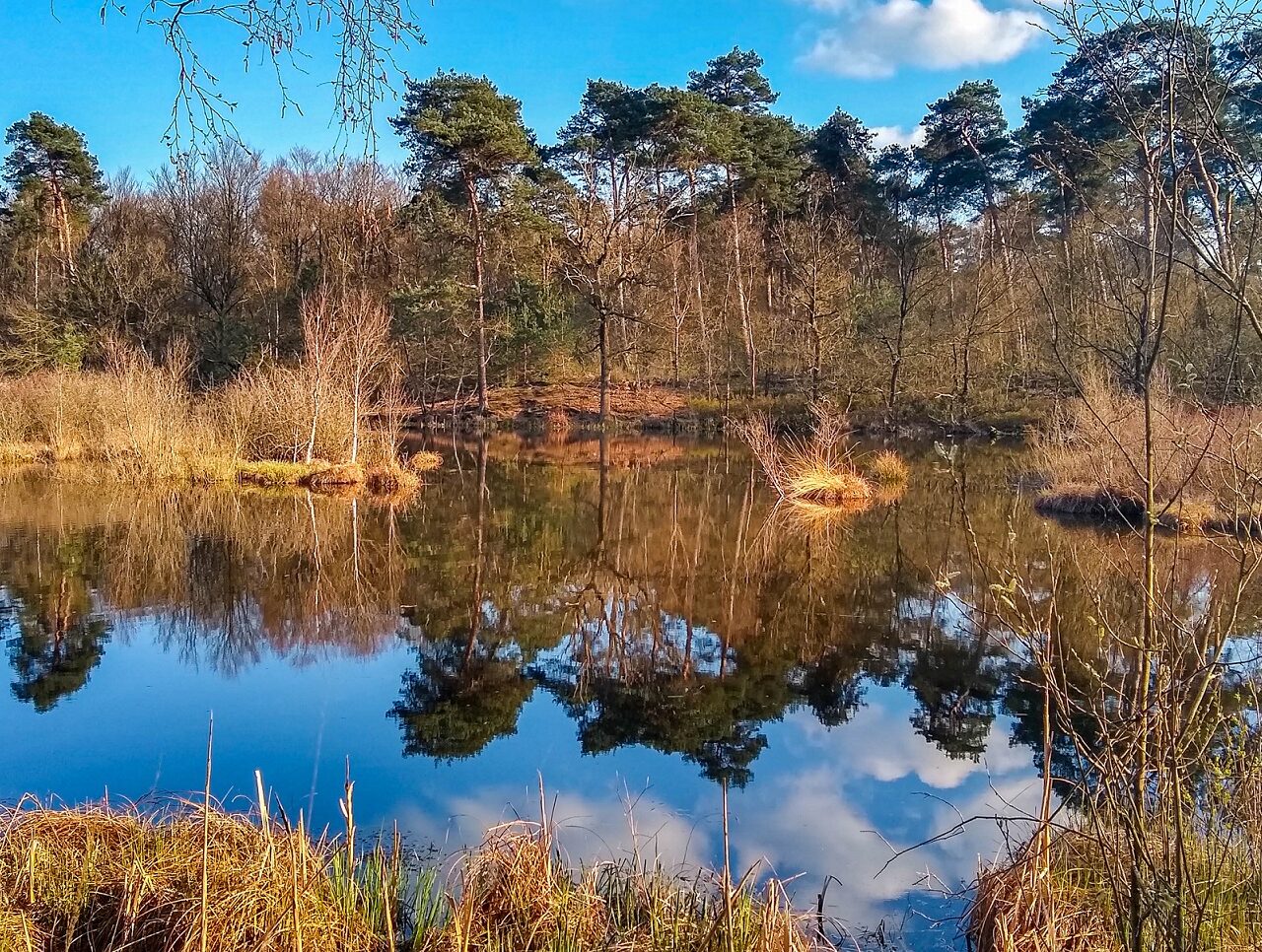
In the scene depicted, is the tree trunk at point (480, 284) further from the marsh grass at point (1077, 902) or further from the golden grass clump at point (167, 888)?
the marsh grass at point (1077, 902)

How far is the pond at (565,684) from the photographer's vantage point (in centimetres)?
525

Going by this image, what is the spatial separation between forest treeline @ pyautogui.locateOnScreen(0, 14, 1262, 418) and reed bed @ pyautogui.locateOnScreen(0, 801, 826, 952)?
2602cm

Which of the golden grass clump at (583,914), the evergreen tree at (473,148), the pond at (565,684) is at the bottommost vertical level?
the pond at (565,684)

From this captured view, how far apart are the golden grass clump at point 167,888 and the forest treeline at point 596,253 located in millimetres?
25960

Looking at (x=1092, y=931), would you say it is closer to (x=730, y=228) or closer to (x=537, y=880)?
(x=537, y=880)

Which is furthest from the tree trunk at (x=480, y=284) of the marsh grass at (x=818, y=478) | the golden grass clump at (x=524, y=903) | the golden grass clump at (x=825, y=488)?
the golden grass clump at (x=524, y=903)

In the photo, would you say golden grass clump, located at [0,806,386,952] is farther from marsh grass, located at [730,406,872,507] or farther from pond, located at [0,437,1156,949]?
marsh grass, located at [730,406,872,507]

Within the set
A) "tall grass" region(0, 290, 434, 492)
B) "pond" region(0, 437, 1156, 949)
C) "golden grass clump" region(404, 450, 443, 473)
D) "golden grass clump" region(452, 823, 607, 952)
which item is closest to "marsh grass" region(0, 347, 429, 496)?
"tall grass" region(0, 290, 434, 492)

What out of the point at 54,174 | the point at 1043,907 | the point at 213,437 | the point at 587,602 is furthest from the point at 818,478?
the point at 54,174

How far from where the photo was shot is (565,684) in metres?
7.68

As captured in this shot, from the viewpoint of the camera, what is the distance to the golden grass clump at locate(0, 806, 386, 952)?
3.27 metres

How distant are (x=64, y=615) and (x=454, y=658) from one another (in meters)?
4.25

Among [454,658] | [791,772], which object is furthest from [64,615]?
[791,772]

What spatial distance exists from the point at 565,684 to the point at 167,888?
4.36m
